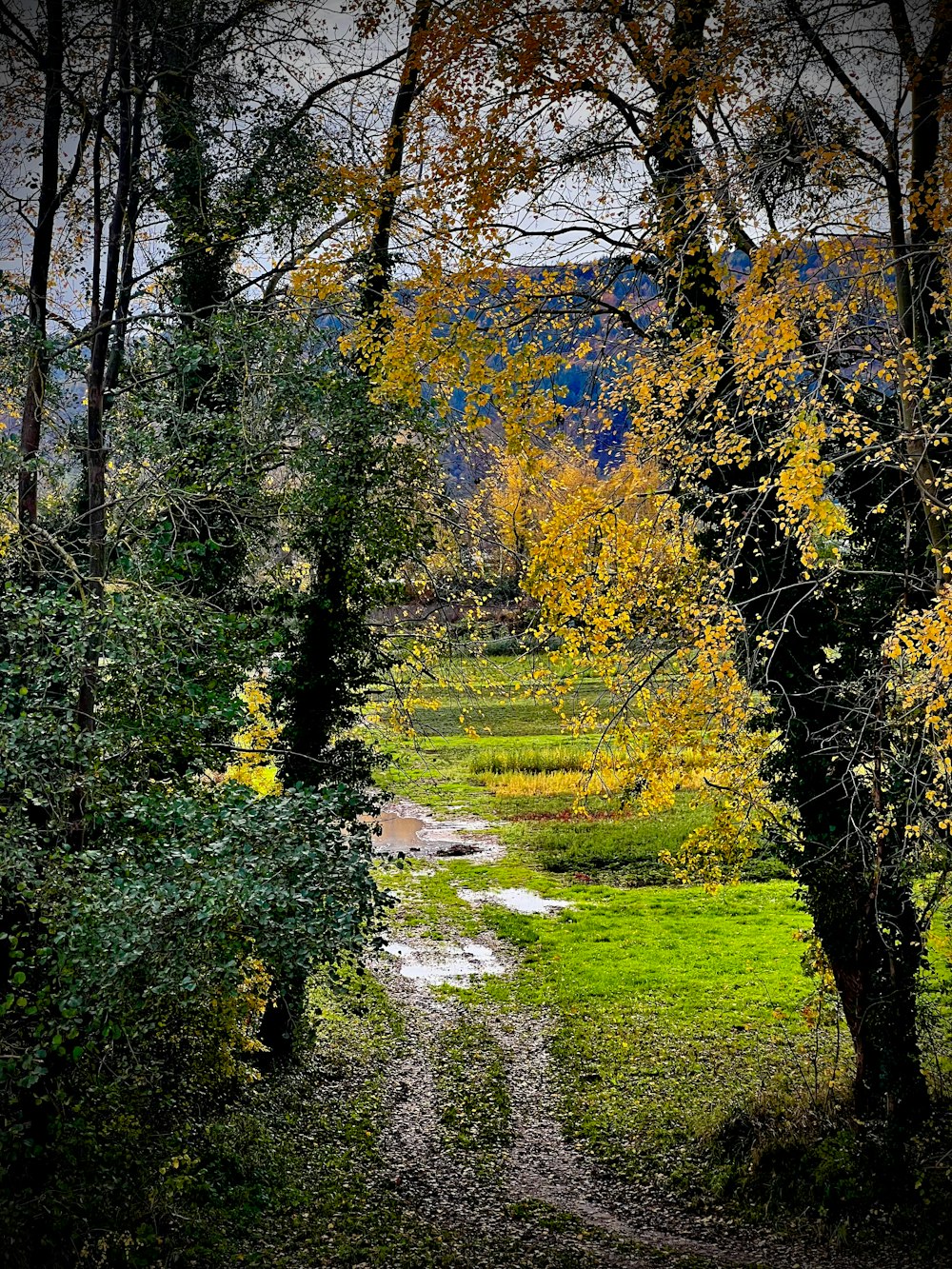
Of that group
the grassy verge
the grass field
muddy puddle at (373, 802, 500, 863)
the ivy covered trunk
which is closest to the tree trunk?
the grass field

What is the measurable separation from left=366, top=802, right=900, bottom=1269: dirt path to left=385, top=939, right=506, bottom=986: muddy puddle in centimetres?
126

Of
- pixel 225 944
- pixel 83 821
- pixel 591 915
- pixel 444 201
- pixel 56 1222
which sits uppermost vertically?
pixel 444 201

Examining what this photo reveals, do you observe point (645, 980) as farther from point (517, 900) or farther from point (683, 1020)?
point (517, 900)

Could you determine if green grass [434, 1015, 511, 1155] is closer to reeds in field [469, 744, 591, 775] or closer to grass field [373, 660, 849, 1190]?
grass field [373, 660, 849, 1190]

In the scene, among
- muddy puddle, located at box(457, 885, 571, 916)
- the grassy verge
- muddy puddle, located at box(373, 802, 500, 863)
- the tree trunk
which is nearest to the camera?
→ the tree trunk

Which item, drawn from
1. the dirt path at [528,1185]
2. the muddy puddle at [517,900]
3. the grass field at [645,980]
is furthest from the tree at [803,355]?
the muddy puddle at [517,900]

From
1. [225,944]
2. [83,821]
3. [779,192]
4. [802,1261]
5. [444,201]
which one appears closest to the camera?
[225,944]

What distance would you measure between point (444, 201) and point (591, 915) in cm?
1186

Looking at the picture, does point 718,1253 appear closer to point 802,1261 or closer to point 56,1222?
point 802,1261

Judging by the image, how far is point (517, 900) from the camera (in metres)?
17.0

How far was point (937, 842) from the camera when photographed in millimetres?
6145

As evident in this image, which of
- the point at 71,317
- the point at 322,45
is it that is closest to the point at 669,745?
the point at 71,317

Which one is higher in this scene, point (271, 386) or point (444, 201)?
point (444, 201)

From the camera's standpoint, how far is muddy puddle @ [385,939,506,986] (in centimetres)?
1317
